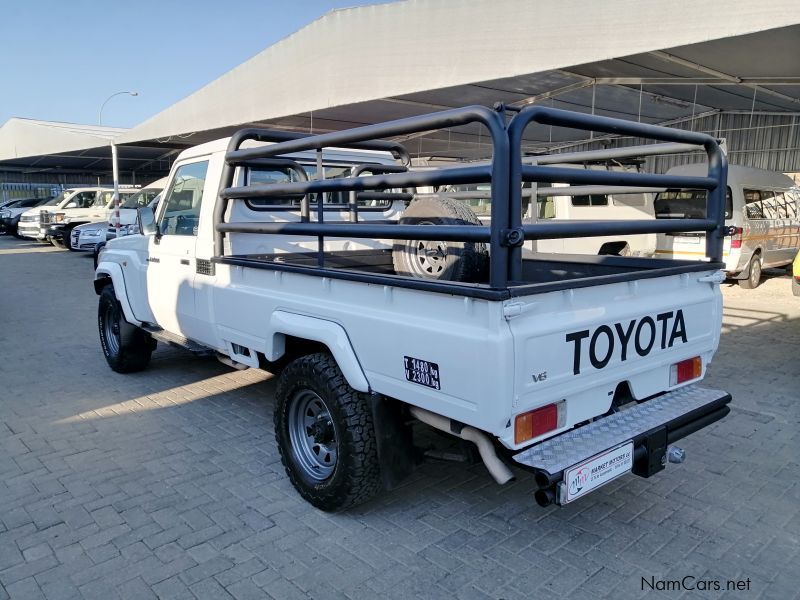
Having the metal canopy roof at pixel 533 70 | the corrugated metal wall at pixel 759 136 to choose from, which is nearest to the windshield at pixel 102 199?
the metal canopy roof at pixel 533 70

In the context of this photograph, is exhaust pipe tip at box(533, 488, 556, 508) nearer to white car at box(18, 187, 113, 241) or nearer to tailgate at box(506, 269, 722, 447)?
tailgate at box(506, 269, 722, 447)

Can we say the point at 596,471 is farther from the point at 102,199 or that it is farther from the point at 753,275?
the point at 102,199

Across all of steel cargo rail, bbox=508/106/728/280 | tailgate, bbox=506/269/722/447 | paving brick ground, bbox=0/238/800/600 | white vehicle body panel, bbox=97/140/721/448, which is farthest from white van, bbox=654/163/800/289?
white vehicle body panel, bbox=97/140/721/448

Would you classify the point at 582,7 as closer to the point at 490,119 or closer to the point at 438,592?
the point at 490,119

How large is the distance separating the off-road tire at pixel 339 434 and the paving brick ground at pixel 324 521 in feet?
0.61

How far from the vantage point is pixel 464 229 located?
2484 mm

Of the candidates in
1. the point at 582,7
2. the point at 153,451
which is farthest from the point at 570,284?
the point at 582,7

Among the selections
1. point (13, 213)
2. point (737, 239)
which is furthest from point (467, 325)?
point (13, 213)

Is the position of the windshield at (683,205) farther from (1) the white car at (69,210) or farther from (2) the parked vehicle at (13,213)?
(2) the parked vehicle at (13,213)

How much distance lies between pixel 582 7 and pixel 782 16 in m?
2.64

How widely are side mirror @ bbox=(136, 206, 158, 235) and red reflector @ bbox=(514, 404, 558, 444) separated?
3719 mm

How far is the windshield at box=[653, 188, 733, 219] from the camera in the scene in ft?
36.6

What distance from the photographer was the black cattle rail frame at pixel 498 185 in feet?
7.65

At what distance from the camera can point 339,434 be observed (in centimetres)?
302
